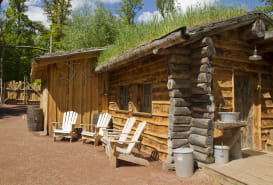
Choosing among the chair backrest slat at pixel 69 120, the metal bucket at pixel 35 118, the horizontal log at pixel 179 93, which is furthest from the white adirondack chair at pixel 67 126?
the horizontal log at pixel 179 93

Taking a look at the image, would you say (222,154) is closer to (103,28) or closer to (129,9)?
(103,28)

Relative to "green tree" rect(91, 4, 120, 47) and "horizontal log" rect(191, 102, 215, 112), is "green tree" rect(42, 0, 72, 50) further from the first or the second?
"horizontal log" rect(191, 102, 215, 112)

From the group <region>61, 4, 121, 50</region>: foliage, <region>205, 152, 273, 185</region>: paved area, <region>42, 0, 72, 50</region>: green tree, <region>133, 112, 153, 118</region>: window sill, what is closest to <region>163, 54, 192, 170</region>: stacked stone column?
<region>205, 152, 273, 185</region>: paved area

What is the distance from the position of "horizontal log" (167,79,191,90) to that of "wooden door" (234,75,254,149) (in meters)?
1.51

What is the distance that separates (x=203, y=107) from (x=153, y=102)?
1364mm

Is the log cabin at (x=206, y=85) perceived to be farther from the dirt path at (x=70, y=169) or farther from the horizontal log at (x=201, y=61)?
the dirt path at (x=70, y=169)

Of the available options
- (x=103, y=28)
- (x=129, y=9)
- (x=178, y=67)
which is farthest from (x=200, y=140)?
(x=129, y=9)

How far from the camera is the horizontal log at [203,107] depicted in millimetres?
4148

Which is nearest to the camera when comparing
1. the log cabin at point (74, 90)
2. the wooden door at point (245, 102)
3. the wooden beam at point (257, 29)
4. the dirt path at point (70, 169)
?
the dirt path at point (70, 169)

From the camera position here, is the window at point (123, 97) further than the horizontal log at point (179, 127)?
Yes

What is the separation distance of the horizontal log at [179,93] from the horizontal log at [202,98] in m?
0.12

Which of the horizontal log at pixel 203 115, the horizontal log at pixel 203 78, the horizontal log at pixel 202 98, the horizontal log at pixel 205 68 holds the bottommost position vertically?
the horizontal log at pixel 203 115

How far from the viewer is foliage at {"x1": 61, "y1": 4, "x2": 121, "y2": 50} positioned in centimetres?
1927

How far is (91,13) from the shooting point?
20.5 meters
